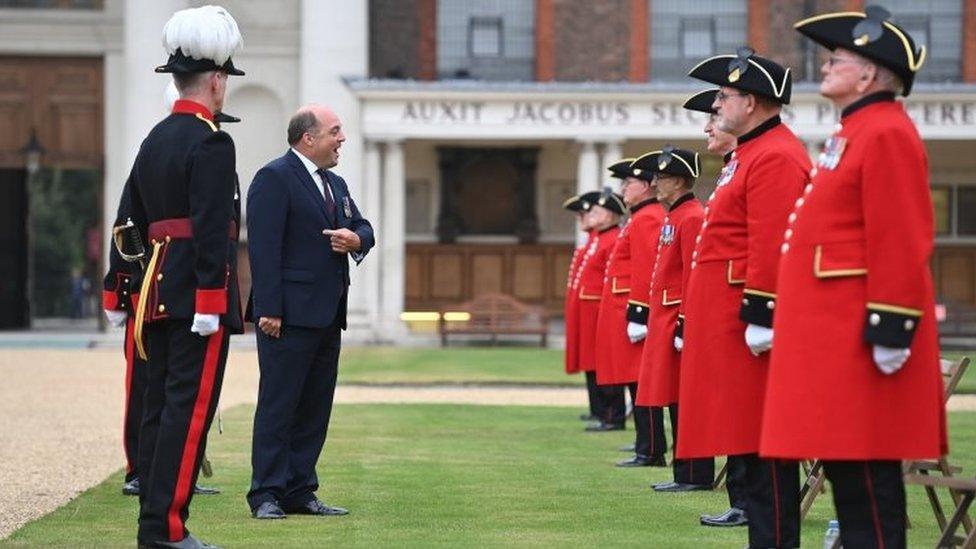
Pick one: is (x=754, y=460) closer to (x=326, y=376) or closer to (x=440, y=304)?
(x=326, y=376)

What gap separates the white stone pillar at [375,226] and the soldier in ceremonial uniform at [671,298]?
80.3ft

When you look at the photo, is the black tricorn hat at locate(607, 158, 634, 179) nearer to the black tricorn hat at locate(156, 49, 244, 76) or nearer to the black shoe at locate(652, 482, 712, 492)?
the black shoe at locate(652, 482, 712, 492)

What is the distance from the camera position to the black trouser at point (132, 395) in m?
11.0

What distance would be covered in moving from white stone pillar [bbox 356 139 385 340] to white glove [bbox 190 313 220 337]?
92.4 feet

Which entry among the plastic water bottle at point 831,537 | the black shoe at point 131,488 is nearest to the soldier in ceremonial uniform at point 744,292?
the plastic water bottle at point 831,537

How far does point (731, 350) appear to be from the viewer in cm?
874

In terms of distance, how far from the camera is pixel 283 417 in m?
10.5

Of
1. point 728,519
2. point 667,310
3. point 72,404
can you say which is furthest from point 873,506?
point 72,404

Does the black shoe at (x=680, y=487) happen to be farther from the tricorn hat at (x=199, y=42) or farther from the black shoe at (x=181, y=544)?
the tricorn hat at (x=199, y=42)

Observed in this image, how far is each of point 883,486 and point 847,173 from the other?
1167mm

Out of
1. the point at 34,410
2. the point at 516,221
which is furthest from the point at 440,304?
the point at 34,410

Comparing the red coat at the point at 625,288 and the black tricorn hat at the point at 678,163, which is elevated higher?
the black tricorn hat at the point at 678,163

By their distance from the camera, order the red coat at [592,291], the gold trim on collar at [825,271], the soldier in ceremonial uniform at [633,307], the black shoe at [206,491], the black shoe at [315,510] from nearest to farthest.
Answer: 1. the gold trim on collar at [825,271]
2. the black shoe at [315,510]
3. the black shoe at [206,491]
4. the soldier in ceremonial uniform at [633,307]
5. the red coat at [592,291]

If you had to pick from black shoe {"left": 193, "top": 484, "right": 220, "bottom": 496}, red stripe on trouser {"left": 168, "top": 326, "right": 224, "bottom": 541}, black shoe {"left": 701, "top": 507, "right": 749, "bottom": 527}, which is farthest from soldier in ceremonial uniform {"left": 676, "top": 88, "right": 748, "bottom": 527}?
black shoe {"left": 193, "top": 484, "right": 220, "bottom": 496}
